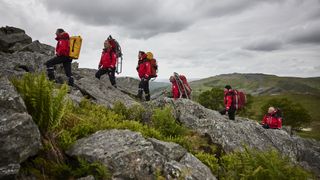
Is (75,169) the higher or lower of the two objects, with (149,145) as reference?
lower

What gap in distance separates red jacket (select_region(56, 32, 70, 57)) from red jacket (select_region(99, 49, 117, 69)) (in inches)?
130

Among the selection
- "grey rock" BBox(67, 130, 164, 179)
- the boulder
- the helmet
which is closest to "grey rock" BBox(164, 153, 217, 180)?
"grey rock" BBox(67, 130, 164, 179)

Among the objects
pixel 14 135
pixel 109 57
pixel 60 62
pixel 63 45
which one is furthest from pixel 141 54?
pixel 14 135

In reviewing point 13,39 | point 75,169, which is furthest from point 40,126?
point 13,39

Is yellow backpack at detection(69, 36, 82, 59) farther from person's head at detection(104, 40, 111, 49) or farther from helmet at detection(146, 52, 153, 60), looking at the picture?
helmet at detection(146, 52, 153, 60)

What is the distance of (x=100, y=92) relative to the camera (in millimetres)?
18844

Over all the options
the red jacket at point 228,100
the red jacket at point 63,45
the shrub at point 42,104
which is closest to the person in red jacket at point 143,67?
the red jacket at point 63,45

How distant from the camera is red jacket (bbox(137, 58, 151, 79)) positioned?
2086cm

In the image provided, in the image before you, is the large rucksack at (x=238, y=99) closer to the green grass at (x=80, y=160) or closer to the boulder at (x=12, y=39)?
the green grass at (x=80, y=160)

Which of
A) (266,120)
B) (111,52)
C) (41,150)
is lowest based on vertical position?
(266,120)

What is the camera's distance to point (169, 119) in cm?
1078

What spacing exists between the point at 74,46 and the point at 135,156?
12.6m

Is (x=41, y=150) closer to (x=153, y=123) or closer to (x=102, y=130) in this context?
(x=102, y=130)

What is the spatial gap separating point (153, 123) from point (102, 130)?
2934 millimetres
